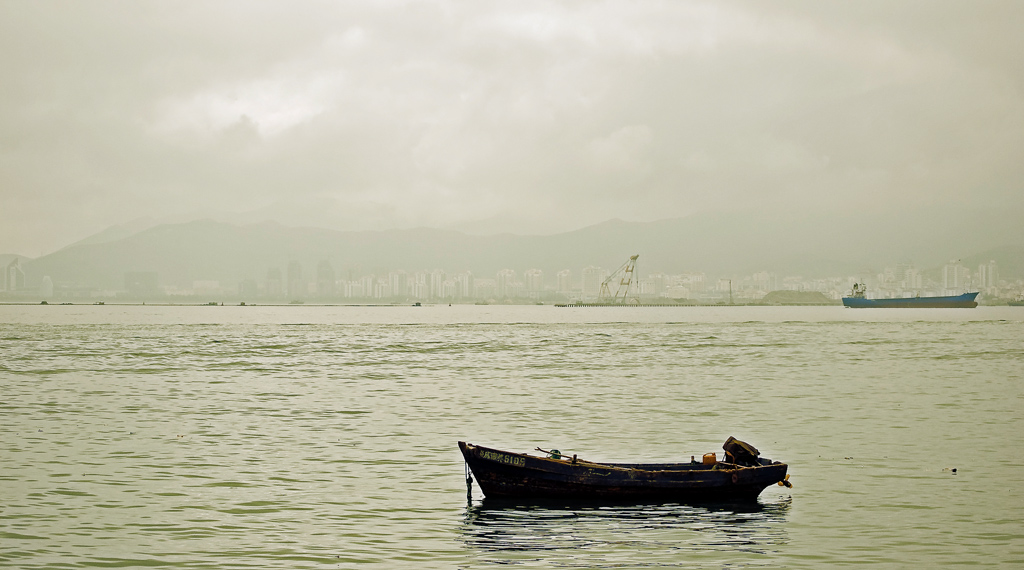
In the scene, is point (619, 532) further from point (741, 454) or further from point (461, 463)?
point (461, 463)

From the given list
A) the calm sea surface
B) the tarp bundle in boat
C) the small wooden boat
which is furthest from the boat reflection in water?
the tarp bundle in boat

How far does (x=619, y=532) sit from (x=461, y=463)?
9.92 meters

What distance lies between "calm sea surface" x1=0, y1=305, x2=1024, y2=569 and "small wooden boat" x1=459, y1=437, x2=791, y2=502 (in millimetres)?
520

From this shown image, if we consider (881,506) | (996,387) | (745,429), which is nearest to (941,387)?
(996,387)

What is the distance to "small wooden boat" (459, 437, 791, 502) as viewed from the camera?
71.7 ft

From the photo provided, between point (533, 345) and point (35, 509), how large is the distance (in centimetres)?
9098

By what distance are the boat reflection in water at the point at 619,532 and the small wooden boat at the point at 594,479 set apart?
306 millimetres

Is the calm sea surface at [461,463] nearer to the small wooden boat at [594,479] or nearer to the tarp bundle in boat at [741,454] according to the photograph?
the small wooden boat at [594,479]

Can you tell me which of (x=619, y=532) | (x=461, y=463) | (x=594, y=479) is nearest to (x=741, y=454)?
(x=594, y=479)

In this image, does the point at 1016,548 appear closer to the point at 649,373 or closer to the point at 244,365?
the point at 649,373

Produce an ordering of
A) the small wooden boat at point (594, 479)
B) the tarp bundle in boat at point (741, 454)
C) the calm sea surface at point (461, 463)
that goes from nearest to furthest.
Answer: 1. the calm sea surface at point (461, 463)
2. the small wooden boat at point (594, 479)
3. the tarp bundle in boat at point (741, 454)

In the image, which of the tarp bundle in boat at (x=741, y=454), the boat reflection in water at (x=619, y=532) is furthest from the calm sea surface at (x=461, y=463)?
the tarp bundle in boat at (x=741, y=454)

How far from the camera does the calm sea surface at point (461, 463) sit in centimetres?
1873

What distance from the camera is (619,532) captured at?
1975 cm
